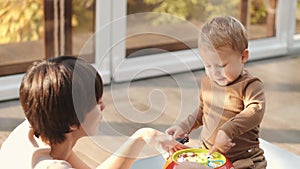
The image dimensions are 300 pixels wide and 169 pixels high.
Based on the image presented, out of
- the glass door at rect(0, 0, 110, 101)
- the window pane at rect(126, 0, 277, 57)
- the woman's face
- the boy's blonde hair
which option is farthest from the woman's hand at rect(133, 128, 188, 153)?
the glass door at rect(0, 0, 110, 101)

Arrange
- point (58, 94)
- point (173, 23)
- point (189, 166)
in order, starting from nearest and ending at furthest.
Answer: point (58, 94), point (189, 166), point (173, 23)

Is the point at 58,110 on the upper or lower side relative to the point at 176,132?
upper

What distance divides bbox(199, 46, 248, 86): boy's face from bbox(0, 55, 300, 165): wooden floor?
0.05m

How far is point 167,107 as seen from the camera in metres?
1.82

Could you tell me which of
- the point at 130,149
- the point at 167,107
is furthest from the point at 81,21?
the point at 130,149

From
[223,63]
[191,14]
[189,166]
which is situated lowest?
[189,166]

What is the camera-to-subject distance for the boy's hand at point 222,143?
5.27ft

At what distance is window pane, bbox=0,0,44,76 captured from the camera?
2.79 metres

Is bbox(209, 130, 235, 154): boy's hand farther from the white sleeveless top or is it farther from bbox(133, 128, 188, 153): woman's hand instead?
the white sleeveless top

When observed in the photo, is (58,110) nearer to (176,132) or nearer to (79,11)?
(176,132)

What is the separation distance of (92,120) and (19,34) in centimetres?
159

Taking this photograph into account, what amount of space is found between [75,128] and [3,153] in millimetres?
239

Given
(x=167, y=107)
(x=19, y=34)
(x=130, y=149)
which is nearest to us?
(x=130, y=149)

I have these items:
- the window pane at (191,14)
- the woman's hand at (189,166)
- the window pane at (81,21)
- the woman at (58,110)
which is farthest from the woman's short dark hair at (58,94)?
the window pane at (81,21)
